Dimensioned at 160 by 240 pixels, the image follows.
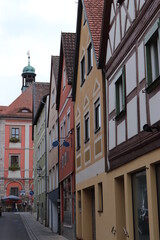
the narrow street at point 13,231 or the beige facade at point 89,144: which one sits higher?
the beige facade at point 89,144

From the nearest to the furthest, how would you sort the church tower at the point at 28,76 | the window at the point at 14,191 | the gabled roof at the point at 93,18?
the gabled roof at the point at 93,18
the window at the point at 14,191
the church tower at the point at 28,76

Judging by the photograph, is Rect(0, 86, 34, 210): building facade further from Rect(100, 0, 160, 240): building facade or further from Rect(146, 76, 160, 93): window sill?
Rect(146, 76, 160, 93): window sill

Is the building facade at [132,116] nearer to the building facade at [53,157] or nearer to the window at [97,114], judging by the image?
the window at [97,114]

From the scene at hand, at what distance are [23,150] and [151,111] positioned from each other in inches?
2216

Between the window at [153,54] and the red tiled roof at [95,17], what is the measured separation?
5993mm

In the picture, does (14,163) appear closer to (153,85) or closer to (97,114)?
(97,114)

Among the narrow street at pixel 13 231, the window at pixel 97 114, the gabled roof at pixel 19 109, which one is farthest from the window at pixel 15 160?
the window at pixel 97 114

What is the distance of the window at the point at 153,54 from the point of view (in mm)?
9672

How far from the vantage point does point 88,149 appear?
17203 millimetres

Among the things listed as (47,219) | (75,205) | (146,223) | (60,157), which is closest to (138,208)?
(146,223)

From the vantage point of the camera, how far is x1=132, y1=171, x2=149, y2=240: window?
1049 cm

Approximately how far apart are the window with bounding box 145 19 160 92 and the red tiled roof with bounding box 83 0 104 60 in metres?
5.99

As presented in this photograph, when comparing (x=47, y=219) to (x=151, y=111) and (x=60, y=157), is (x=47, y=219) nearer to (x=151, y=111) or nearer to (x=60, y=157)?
(x=60, y=157)

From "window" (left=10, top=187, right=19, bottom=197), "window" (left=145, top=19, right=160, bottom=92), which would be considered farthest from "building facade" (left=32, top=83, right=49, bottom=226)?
"window" (left=145, top=19, right=160, bottom=92)
